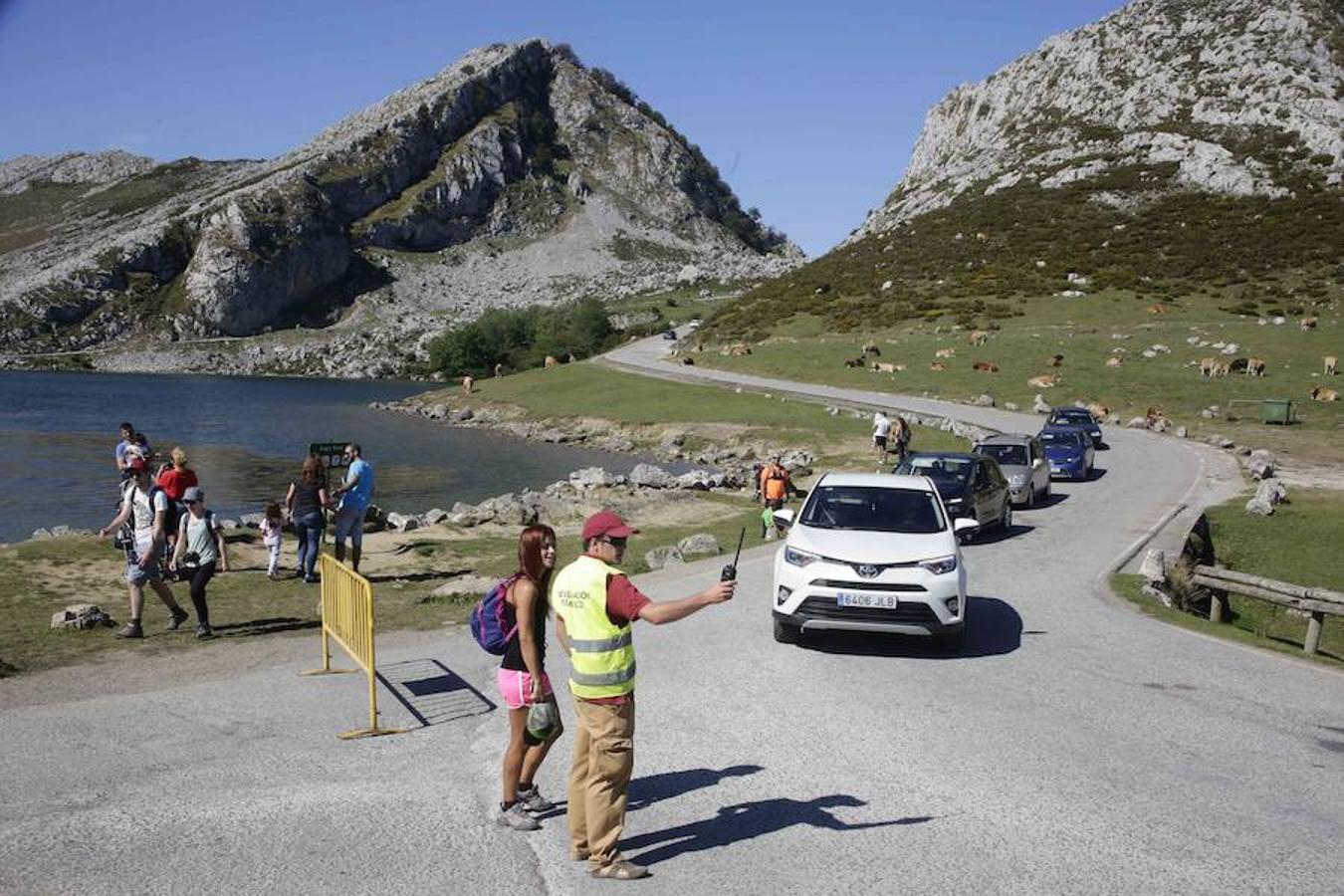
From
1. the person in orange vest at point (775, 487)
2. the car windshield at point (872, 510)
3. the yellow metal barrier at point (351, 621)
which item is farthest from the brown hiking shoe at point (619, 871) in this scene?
the person in orange vest at point (775, 487)

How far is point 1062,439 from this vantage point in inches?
1262

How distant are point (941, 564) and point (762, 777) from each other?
455 cm

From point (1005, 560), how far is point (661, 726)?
37.1 feet

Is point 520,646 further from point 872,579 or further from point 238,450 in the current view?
point 238,450

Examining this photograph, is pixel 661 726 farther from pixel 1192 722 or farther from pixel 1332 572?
pixel 1332 572

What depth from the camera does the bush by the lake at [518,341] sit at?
108812mm

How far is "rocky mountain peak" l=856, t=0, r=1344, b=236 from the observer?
94.6m

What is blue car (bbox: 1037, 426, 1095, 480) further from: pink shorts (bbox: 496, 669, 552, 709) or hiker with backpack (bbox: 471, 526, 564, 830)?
pink shorts (bbox: 496, 669, 552, 709)

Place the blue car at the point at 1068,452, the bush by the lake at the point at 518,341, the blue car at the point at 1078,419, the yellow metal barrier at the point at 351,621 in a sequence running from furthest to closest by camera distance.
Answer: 1. the bush by the lake at the point at 518,341
2. the blue car at the point at 1078,419
3. the blue car at the point at 1068,452
4. the yellow metal barrier at the point at 351,621

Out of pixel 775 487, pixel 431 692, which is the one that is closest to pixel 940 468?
pixel 775 487

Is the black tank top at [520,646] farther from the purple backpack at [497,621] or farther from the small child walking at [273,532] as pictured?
the small child walking at [273,532]

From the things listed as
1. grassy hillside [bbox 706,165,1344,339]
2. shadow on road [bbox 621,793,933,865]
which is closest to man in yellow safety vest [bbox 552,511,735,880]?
shadow on road [bbox 621,793,933,865]

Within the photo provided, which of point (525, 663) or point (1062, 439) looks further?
point (1062, 439)

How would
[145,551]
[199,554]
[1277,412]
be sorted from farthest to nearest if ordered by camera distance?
[1277,412] < [199,554] < [145,551]
